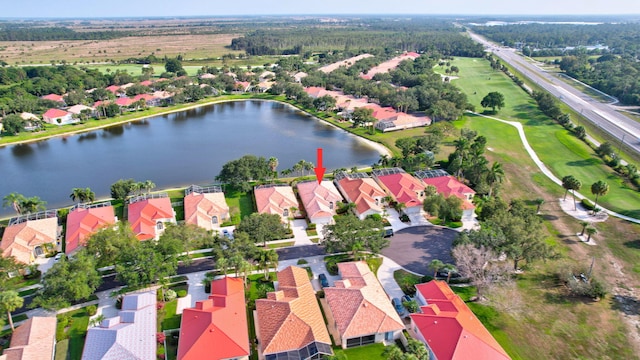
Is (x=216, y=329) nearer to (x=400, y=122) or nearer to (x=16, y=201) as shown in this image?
(x=16, y=201)

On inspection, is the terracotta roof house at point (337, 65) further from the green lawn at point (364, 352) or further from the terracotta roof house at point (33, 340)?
the terracotta roof house at point (33, 340)

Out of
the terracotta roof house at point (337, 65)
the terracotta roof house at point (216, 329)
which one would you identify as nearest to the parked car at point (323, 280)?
the terracotta roof house at point (216, 329)

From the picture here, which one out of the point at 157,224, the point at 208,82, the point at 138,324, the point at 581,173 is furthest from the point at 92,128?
the point at 581,173

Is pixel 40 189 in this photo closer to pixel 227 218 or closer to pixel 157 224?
pixel 157 224

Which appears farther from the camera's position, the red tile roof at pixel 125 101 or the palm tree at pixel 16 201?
the red tile roof at pixel 125 101

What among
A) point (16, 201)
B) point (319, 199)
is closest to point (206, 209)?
point (319, 199)

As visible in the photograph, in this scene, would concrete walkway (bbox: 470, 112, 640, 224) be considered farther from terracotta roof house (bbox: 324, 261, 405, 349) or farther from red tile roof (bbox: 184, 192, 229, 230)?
red tile roof (bbox: 184, 192, 229, 230)
